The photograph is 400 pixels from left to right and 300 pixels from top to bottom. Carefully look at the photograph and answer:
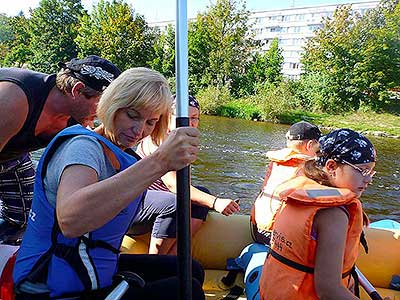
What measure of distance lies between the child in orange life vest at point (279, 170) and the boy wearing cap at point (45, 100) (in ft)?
4.19

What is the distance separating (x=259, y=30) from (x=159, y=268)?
5996 cm

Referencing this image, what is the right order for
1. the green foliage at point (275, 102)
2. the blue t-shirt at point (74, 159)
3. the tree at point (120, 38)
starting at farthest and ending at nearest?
the tree at point (120, 38) < the green foliage at point (275, 102) < the blue t-shirt at point (74, 159)

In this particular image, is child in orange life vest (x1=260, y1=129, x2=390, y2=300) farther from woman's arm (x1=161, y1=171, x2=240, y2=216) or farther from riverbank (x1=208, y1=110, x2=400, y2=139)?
riverbank (x1=208, y1=110, x2=400, y2=139)

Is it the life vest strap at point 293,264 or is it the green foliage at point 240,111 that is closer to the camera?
the life vest strap at point 293,264

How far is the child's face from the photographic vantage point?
1817mm

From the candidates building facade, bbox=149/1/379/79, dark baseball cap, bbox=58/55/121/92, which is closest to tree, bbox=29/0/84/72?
building facade, bbox=149/1/379/79

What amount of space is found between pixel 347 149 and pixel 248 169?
804cm

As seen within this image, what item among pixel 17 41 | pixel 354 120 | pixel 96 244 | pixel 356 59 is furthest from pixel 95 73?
pixel 17 41

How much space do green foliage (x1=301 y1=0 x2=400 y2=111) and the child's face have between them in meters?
25.7

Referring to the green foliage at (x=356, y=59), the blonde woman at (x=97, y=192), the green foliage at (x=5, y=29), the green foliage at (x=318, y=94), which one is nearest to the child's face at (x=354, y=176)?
the blonde woman at (x=97, y=192)

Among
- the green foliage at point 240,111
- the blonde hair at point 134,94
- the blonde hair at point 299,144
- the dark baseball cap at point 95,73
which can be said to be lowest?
the green foliage at point 240,111

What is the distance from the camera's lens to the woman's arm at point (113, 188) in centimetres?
119

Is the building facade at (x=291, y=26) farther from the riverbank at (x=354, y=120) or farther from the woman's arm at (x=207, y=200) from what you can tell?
the woman's arm at (x=207, y=200)

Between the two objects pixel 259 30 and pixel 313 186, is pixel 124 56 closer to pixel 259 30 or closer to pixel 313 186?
pixel 259 30
